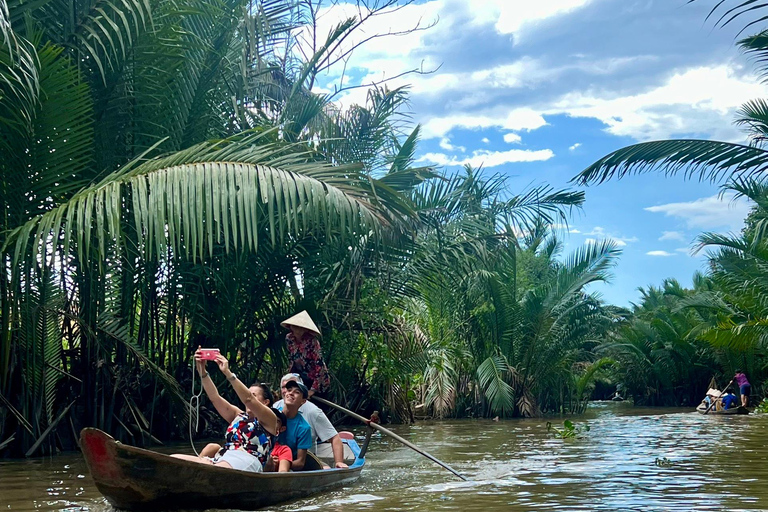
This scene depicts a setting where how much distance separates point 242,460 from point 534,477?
140 inches

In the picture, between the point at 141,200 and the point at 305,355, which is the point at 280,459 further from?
the point at 141,200

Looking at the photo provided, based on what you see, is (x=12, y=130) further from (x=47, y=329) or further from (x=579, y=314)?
(x=579, y=314)

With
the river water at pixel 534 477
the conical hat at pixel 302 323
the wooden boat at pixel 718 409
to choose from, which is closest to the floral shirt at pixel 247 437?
the river water at pixel 534 477

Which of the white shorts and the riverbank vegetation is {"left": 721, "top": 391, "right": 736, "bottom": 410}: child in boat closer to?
the riverbank vegetation

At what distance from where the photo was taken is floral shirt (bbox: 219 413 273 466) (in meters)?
7.70

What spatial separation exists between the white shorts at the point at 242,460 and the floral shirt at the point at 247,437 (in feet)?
0.28

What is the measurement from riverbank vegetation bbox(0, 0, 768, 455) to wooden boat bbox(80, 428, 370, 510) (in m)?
2.30

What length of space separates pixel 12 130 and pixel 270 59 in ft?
28.5

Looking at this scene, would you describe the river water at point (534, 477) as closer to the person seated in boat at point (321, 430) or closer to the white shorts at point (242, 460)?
the person seated in boat at point (321, 430)

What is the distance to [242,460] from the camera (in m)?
7.52

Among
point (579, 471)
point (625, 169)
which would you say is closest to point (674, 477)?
point (579, 471)

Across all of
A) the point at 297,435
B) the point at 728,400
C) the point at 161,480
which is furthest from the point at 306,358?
the point at 728,400

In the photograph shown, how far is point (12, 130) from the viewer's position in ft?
31.7

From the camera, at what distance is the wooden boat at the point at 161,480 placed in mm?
6648
